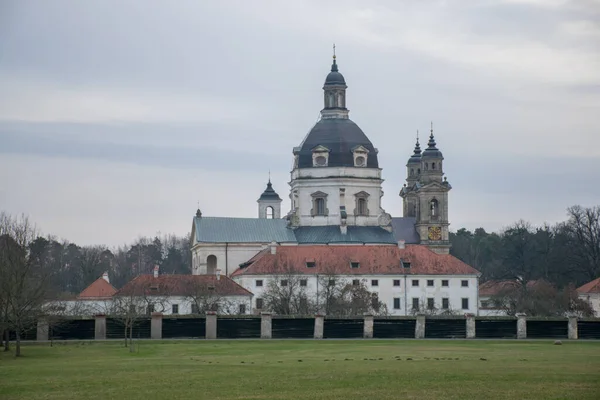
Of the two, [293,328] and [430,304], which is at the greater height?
[430,304]

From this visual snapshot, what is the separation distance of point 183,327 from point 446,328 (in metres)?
16.6

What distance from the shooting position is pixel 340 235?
5138 inches

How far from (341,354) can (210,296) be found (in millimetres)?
45960

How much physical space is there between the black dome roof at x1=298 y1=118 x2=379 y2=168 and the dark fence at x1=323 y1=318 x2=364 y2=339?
177ft

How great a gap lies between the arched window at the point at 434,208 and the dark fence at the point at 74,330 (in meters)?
64.8

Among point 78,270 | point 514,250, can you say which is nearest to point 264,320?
point 514,250

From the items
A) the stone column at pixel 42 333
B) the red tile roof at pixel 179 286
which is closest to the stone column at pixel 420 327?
the stone column at pixel 42 333

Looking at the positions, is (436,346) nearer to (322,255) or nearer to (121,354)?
(121,354)

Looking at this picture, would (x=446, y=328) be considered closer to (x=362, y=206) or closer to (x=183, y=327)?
(x=183, y=327)

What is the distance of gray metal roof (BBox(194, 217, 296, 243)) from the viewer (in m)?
130

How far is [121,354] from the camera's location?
60.5m

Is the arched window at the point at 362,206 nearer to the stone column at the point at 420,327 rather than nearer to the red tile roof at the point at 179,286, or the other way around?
the red tile roof at the point at 179,286

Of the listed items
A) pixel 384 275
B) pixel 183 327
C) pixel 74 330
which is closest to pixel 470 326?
pixel 183 327

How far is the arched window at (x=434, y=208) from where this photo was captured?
137250mm
